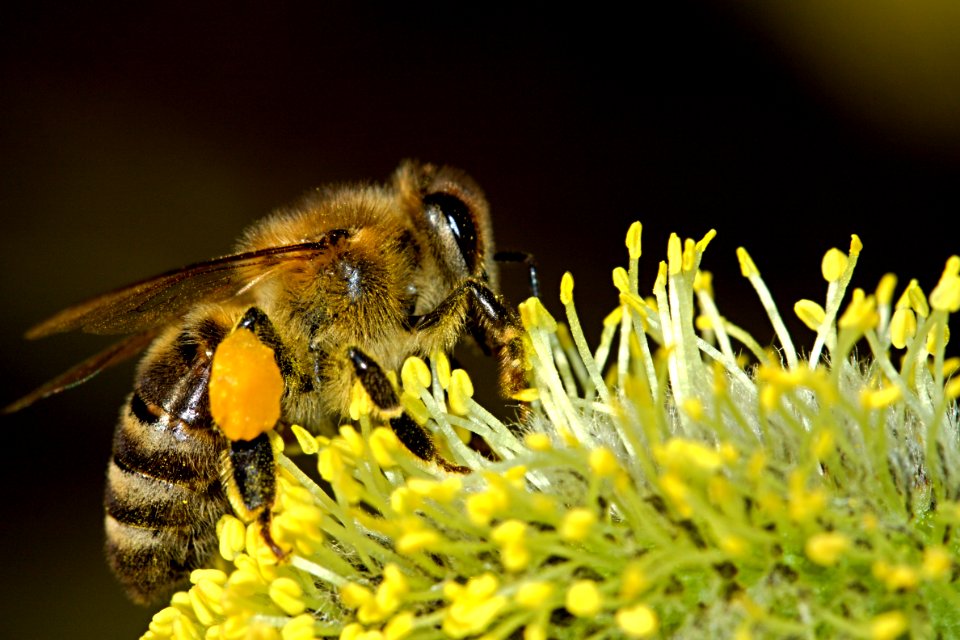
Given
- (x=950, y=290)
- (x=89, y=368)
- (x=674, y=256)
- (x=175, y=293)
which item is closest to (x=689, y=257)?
(x=674, y=256)

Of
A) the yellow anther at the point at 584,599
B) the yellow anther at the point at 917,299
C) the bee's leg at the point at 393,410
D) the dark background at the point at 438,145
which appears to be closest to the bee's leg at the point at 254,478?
the bee's leg at the point at 393,410

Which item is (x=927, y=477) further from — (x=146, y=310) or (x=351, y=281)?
(x=146, y=310)

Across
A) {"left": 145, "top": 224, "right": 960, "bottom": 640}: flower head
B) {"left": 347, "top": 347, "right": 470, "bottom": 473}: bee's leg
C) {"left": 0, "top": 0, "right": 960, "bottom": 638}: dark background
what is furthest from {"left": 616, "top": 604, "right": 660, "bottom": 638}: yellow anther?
{"left": 0, "top": 0, "right": 960, "bottom": 638}: dark background

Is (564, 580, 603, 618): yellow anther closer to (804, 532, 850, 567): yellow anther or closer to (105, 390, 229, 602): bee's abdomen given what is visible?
(804, 532, 850, 567): yellow anther

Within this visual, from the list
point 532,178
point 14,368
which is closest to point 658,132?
point 532,178

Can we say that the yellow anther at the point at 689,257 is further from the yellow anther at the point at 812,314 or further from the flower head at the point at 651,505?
the yellow anther at the point at 812,314

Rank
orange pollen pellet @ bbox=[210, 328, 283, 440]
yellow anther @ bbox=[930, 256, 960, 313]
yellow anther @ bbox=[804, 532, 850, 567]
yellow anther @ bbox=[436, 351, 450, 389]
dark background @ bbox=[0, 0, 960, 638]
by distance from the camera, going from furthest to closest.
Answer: dark background @ bbox=[0, 0, 960, 638] → yellow anther @ bbox=[436, 351, 450, 389] → orange pollen pellet @ bbox=[210, 328, 283, 440] → yellow anther @ bbox=[930, 256, 960, 313] → yellow anther @ bbox=[804, 532, 850, 567]

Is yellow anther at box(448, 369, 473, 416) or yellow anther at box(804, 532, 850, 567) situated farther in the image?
yellow anther at box(448, 369, 473, 416)
